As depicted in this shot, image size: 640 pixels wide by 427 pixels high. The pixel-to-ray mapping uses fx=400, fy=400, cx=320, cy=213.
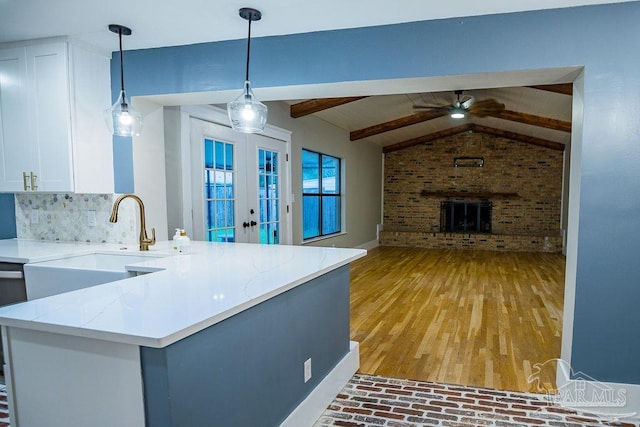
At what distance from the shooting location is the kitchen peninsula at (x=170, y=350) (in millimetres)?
1182

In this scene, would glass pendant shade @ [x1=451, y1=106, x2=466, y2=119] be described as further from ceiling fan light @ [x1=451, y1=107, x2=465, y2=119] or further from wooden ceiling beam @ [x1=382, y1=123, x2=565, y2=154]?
wooden ceiling beam @ [x1=382, y1=123, x2=565, y2=154]

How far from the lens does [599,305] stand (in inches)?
86.9

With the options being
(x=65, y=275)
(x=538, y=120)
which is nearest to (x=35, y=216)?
(x=65, y=275)

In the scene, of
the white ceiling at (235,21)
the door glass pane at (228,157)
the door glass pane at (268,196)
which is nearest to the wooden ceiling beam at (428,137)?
the door glass pane at (268,196)

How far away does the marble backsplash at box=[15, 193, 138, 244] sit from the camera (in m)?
3.10

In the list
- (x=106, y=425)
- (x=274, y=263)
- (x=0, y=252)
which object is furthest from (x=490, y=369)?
(x=0, y=252)

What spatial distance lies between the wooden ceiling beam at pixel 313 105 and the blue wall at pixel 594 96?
294 centimetres

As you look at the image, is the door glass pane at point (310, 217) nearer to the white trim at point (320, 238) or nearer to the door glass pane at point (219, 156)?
the white trim at point (320, 238)

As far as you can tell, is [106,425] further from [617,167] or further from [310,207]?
[310,207]

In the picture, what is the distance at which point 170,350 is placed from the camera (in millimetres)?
1174

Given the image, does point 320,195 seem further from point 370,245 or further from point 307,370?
point 307,370

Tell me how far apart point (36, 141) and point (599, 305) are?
377cm

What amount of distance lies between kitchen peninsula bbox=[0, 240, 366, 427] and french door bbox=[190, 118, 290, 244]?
6.08ft

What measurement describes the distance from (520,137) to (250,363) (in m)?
9.06
